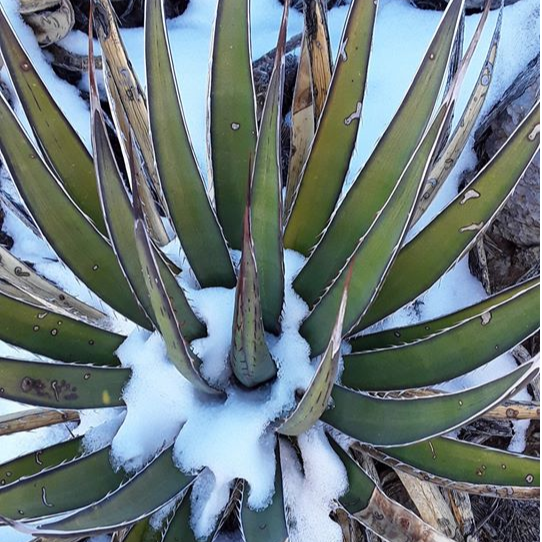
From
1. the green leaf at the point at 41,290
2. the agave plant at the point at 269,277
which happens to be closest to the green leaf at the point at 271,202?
the agave plant at the point at 269,277

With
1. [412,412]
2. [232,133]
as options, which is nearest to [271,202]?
[232,133]

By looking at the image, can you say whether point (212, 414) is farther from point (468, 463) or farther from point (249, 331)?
point (468, 463)

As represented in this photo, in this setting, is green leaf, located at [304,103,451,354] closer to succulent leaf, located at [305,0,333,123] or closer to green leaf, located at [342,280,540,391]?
green leaf, located at [342,280,540,391]

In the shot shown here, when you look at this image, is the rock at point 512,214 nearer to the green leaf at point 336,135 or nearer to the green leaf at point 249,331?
the green leaf at point 336,135

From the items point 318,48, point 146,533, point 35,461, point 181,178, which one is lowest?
point 146,533

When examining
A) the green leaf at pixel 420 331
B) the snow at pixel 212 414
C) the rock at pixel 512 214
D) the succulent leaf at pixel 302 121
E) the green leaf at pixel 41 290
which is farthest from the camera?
the rock at pixel 512 214

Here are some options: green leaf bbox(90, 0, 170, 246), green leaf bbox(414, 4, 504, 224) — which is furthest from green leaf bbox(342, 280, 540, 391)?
green leaf bbox(90, 0, 170, 246)

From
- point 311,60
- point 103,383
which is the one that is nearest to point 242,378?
point 103,383
